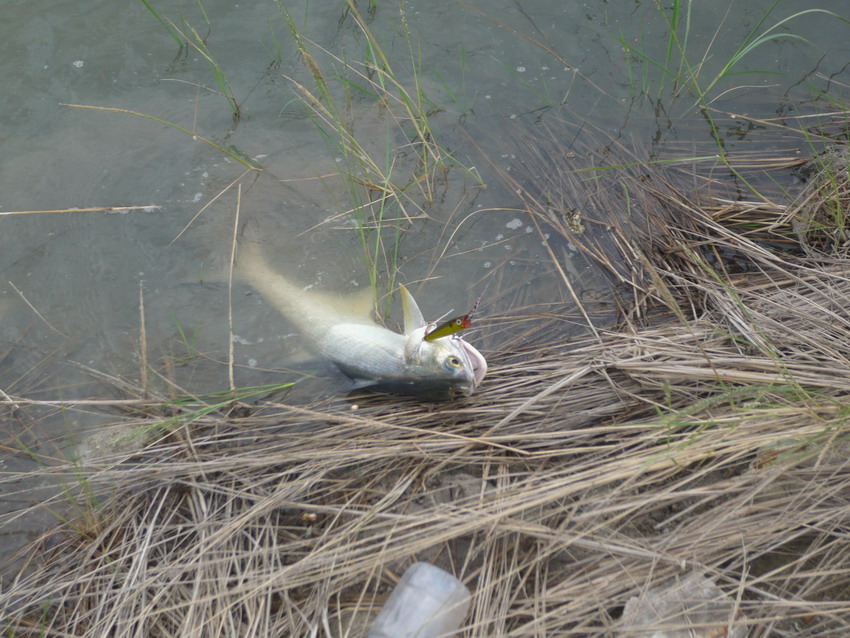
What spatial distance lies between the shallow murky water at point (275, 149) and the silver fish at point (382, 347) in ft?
0.48

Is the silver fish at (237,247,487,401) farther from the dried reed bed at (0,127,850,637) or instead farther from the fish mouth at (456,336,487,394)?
the dried reed bed at (0,127,850,637)

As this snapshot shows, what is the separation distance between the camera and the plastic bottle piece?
7.66 ft

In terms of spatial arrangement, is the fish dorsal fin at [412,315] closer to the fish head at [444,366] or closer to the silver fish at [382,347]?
the silver fish at [382,347]

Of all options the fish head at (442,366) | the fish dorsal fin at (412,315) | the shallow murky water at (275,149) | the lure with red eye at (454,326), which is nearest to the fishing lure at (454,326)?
the lure with red eye at (454,326)

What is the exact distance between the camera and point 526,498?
102 inches

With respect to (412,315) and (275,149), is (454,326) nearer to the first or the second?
(412,315)

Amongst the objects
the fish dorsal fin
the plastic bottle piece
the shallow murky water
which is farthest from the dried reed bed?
the shallow murky water

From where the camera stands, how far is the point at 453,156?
14.8ft

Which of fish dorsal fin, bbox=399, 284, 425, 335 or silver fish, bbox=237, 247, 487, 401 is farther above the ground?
fish dorsal fin, bbox=399, 284, 425, 335

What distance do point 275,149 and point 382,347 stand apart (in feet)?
6.54

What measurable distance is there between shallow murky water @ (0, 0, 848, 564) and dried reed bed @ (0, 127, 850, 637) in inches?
22.6

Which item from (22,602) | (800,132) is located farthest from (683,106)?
(22,602)

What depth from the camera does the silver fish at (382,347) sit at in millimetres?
3076

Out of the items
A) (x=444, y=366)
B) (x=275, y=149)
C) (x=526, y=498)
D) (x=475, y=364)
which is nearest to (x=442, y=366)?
(x=444, y=366)
